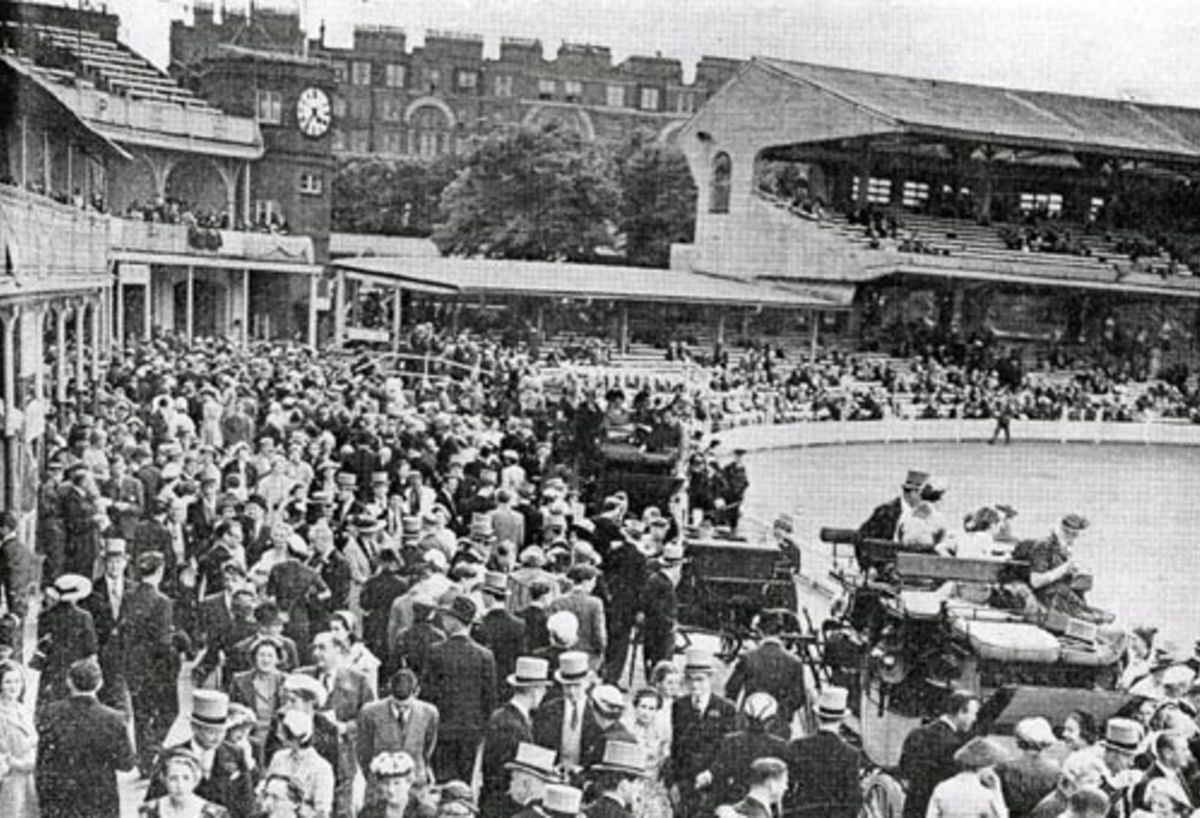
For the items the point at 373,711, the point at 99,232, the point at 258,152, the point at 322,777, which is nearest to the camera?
the point at 322,777

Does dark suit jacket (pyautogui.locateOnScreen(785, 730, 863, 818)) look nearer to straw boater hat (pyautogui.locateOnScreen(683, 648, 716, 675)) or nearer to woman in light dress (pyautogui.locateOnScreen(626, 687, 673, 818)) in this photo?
woman in light dress (pyautogui.locateOnScreen(626, 687, 673, 818))

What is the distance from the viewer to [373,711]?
598 cm

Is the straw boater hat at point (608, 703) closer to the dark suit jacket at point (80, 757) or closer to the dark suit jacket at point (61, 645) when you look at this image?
the dark suit jacket at point (80, 757)

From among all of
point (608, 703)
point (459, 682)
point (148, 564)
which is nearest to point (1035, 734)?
point (608, 703)

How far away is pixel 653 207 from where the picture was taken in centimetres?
5150

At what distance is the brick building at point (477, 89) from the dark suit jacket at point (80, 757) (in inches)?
2233

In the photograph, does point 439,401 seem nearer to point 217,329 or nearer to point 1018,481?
point 1018,481

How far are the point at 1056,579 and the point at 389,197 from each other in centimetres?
5163

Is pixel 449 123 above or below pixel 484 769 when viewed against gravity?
above

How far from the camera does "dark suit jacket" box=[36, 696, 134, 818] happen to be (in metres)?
5.64

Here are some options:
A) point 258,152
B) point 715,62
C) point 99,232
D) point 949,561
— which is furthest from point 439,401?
point 715,62

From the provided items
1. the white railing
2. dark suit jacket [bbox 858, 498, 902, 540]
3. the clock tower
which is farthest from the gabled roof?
dark suit jacket [bbox 858, 498, 902, 540]

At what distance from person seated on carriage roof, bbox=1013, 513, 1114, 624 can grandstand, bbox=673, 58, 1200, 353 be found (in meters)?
27.9

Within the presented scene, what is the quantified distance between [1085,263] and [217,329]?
23238 millimetres
